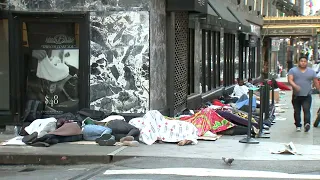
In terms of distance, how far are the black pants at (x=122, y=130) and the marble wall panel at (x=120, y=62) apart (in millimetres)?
1121

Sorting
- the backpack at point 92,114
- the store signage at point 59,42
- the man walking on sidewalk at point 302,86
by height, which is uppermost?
the store signage at point 59,42

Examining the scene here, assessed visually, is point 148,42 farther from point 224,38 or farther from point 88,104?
point 224,38

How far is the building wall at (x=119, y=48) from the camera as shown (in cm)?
1040

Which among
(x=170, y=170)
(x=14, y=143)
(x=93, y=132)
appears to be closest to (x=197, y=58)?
(x=93, y=132)

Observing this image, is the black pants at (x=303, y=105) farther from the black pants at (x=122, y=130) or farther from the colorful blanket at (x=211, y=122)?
the black pants at (x=122, y=130)

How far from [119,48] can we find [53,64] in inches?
64.2

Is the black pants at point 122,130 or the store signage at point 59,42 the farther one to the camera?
the store signage at point 59,42

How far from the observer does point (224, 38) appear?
1897 cm

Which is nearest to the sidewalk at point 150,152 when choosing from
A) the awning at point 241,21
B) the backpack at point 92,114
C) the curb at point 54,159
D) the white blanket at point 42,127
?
the curb at point 54,159

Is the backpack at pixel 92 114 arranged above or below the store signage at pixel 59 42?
below

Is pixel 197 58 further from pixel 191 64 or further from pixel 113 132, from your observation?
pixel 113 132

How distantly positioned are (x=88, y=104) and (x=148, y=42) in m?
1.97

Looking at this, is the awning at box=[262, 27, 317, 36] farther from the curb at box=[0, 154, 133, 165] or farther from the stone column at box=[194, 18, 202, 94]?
the curb at box=[0, 154, 133, 165]

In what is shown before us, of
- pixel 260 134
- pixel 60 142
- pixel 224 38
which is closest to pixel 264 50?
pixel 224 38
